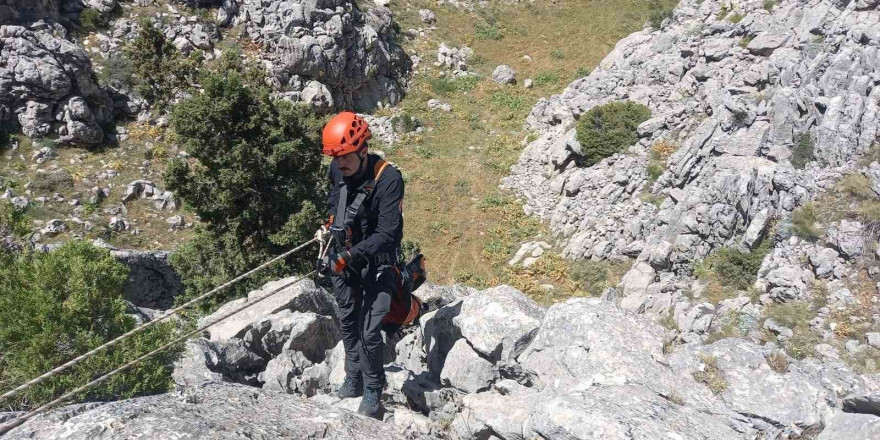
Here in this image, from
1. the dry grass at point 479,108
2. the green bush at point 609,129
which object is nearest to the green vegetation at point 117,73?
the dry grass at point 479,108

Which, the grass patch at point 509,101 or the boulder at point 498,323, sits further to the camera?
the grass patch at point 509,101

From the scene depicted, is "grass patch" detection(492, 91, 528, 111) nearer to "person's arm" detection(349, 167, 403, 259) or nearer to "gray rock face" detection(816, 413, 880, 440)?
"person's arm" detection(349, 167, 403, 259)

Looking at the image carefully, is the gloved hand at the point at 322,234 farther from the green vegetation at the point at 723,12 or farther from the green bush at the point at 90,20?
the green bush at the point at 90,20

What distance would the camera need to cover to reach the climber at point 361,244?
17.6 ft

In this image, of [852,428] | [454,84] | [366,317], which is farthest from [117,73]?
[852,428]

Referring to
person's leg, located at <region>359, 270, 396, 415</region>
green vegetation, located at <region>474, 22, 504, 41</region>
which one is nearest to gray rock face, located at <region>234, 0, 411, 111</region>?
green vegetation, located at <region>474, 22, 504, 41</region>

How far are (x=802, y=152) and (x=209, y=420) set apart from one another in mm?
14571

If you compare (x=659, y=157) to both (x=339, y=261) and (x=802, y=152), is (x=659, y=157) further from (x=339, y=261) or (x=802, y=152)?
(x=339, y=261)

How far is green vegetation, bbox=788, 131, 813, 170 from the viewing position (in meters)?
12.9

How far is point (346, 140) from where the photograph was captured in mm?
5219

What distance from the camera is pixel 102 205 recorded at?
2042 centimetres

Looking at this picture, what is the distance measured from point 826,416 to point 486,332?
11.4ft

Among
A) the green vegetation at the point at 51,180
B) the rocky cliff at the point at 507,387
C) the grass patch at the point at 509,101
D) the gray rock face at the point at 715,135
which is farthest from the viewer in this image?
the grass patch at the point at 509,101

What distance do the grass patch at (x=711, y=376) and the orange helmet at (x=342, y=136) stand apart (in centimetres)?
417
